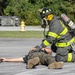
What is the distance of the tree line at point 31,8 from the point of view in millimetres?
38312

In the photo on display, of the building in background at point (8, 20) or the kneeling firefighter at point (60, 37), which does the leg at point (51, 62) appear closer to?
the kneeling firefighter at point (60, 37)

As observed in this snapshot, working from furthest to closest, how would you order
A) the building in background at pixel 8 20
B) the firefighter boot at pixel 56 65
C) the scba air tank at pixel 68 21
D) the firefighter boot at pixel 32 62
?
the building in background at pixel 8 20, the scba air tank at pixel 68 21, the firefighter boot at pixel 32 62, the firefighter boot at pixel 56 65

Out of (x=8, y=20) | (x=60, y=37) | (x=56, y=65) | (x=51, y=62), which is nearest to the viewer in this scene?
(x=56, y=65)

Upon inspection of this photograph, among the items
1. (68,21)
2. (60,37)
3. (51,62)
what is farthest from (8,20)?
(51,62)

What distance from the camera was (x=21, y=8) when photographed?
130 ft

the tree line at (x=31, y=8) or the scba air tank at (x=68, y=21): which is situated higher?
the scba air tank at (x=68, y=21)

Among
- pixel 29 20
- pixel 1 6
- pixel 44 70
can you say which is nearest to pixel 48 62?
pixel 44 70

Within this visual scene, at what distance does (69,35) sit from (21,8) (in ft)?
97.8

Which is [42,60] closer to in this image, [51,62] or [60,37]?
[51,62]

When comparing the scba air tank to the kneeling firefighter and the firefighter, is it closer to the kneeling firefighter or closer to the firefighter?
the kneeling firefighter

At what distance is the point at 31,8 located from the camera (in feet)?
131

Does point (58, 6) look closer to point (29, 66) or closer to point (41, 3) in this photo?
point (41, 3)

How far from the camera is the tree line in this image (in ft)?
126

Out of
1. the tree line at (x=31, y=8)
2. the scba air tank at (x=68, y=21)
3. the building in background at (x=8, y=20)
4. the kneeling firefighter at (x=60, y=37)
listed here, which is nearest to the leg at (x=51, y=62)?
the kneeling firefighter at (x=60, y=37)
